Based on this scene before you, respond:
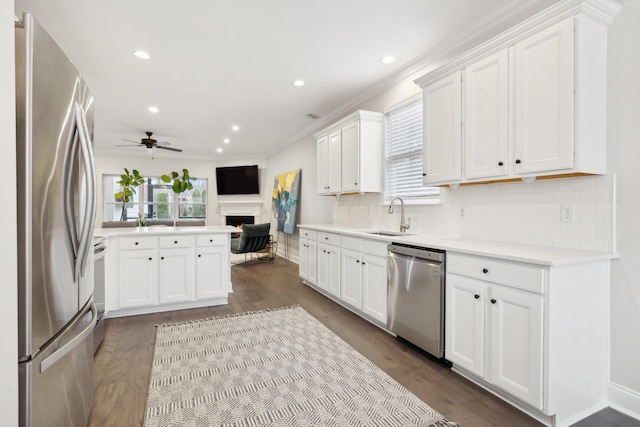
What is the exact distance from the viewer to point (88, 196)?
1.55m

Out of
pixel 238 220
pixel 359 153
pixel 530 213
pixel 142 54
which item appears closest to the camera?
pixel 530 213

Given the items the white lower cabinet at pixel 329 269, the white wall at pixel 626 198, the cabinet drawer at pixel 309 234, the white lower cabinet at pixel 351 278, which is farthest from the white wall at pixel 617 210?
the cabinet drawer at pixel 309 234

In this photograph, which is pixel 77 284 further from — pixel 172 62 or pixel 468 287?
pixel 172 62

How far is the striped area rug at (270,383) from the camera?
1810 mm

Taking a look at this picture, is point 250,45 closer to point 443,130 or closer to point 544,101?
point 443,130

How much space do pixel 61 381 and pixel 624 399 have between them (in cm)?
291

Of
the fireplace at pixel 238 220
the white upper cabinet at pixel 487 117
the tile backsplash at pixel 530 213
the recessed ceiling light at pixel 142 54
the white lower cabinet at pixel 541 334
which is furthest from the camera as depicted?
the fireplace at pixel 238 220

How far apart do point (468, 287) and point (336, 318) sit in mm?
1655

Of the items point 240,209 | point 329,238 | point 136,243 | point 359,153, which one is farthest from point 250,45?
point 240,209

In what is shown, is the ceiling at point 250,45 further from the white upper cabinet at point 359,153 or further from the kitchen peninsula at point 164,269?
the kitchen peninsula at point 164,269

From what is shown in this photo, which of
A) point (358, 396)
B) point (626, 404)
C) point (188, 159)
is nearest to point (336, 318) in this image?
point (358, 396)

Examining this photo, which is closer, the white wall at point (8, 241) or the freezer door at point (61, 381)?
the white wall at point (8, 241)

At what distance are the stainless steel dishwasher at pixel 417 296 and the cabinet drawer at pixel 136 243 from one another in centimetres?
257

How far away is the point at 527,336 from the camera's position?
178cm
